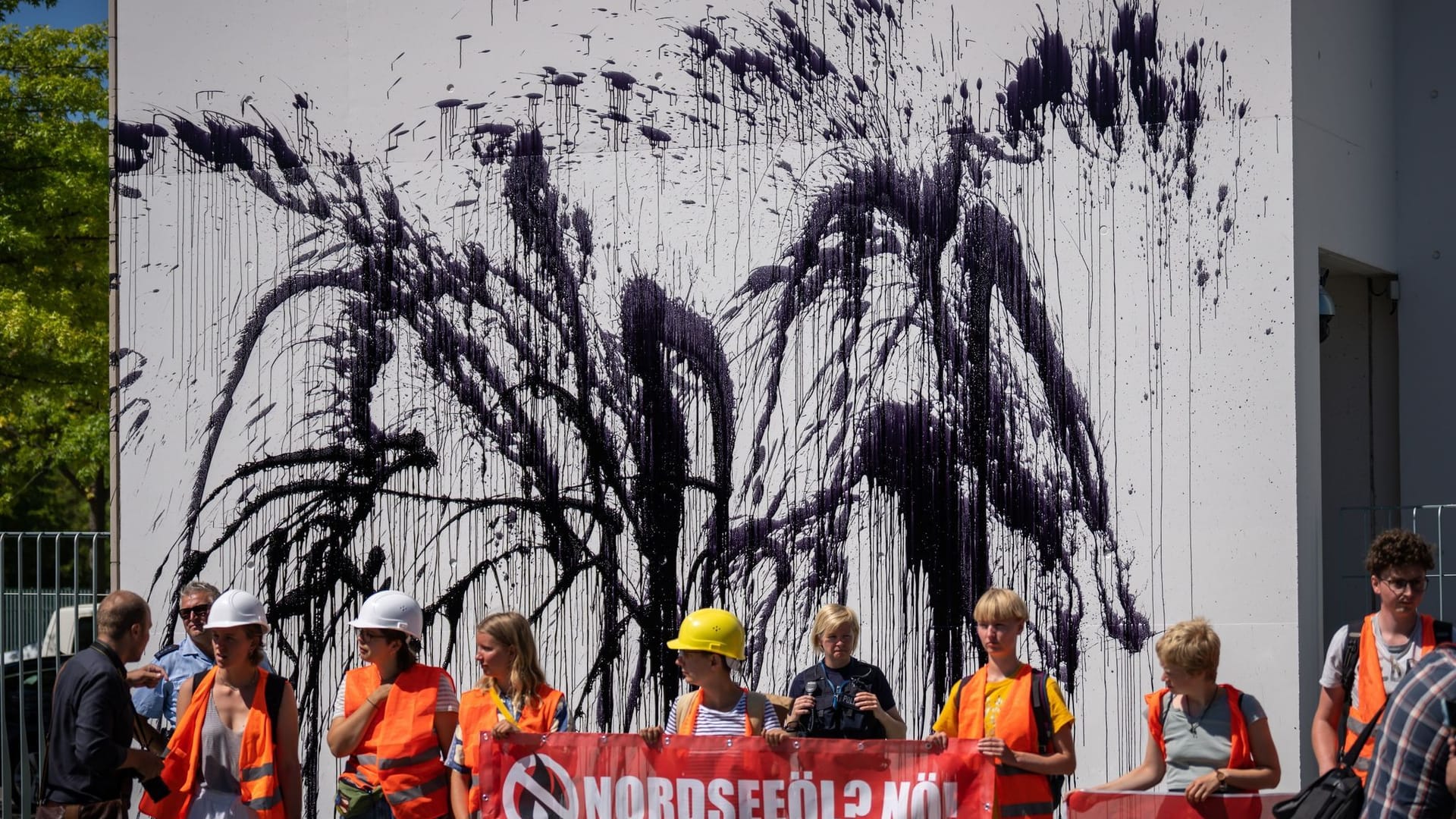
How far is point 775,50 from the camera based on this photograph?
9242 millimetres

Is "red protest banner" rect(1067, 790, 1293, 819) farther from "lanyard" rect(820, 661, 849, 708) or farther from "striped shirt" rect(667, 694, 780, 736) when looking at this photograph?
"striped shirt" rect(667, 694, 780, 736)

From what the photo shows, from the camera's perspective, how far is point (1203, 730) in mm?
6156

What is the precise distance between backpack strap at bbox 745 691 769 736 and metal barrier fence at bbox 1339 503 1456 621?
4.50 meters

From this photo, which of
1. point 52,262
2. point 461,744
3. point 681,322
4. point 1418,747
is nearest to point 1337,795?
point 1418,747

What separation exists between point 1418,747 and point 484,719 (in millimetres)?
3951

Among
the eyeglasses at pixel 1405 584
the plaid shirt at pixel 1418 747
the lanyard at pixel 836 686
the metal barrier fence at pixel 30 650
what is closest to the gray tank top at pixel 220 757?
the lanyard at pixel 836 686

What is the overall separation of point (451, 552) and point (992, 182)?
4.13 m

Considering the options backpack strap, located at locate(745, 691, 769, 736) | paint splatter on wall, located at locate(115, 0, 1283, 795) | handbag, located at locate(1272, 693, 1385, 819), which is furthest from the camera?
paint splatter on wall, located at locate(115, 0, 1283, 795)

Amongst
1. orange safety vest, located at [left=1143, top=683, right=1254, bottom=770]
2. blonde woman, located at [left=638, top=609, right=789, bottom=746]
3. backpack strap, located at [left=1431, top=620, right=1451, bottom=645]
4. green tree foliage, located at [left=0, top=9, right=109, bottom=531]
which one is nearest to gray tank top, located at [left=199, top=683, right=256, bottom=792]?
blonde woman, located at [left=638, top=609, right=789, bottom=746]

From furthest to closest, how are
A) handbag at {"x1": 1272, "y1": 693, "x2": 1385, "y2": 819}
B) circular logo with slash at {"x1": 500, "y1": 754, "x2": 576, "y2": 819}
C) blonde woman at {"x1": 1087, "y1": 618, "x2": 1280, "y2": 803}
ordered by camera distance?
circular logo with slash at {"x1": 500, "y1": 754, "x2": 576, "y2": 819} < blonde woman at {"x1": 1087, "y1": 618, "x2": 1280, "y2": 803} < handbag at {"x1": 1272, "y1": 693, "x2": 1385, "y2": 819}

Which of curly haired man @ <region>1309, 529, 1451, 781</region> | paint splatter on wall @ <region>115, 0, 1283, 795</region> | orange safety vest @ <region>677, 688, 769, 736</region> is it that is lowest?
orange safety vest @ <region>677, 688, 769, 736</region>

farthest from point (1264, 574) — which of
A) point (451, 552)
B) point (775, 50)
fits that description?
point (451, 552)

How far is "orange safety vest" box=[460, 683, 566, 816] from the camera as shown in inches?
267

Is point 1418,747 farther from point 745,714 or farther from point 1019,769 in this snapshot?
point 745,714
